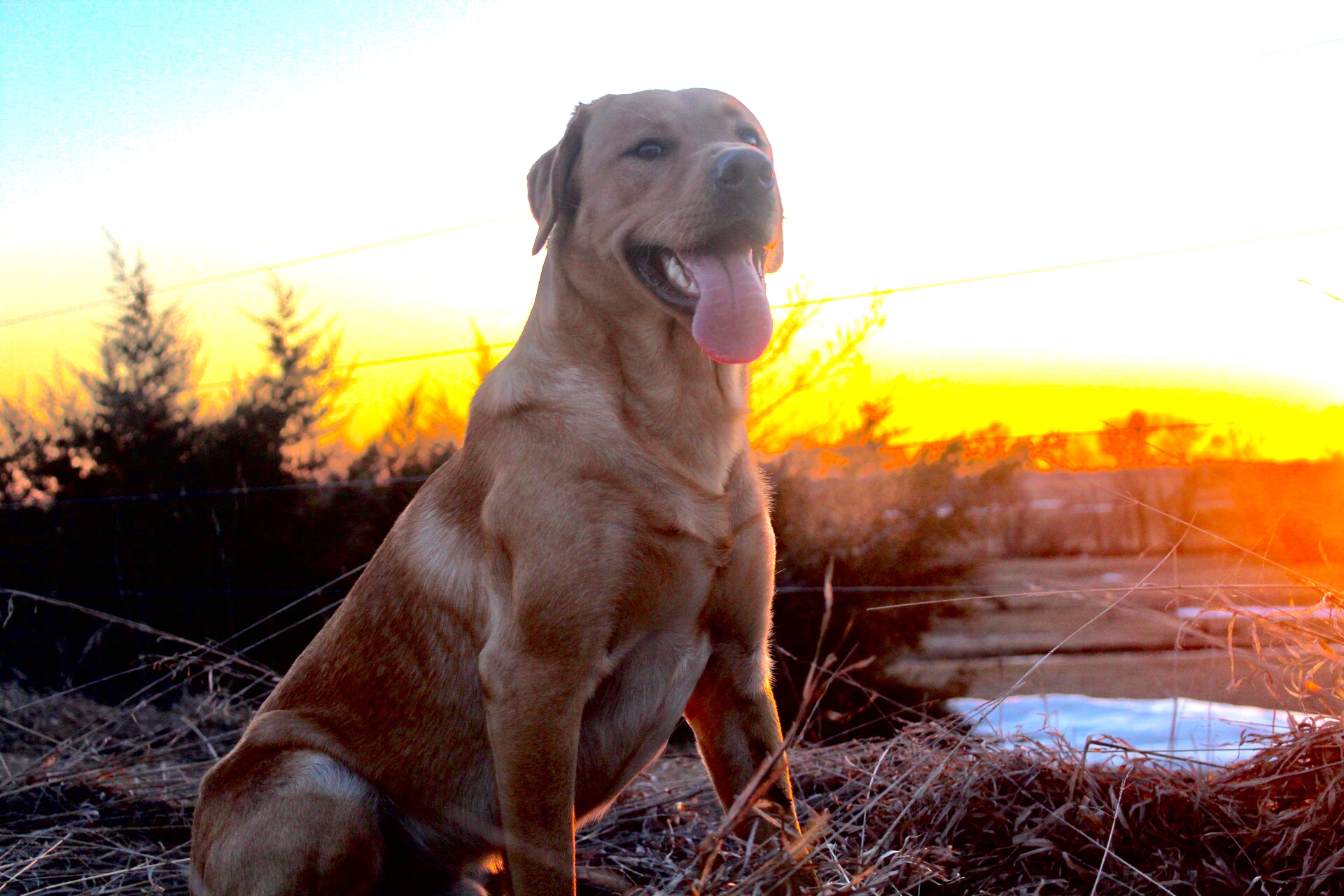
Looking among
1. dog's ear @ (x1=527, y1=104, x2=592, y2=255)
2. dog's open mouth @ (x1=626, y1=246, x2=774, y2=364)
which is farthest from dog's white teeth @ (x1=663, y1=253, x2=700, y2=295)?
dog's ear @ (x1=527, y1=104, x2=592, y2=255)

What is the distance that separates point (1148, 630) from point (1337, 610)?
5.34 feet

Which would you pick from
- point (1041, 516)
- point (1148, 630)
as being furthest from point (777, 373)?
point (1148, 630)

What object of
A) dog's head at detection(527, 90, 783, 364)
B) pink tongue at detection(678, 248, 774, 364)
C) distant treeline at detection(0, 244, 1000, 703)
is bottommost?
distant treeline at detection(0, 244, 1000, 703)

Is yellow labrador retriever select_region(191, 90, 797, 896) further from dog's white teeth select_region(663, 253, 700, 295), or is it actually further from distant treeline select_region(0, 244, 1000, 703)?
distant treeline select_region(0, 244, 1000, 703)

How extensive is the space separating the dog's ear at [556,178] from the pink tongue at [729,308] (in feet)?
1.01

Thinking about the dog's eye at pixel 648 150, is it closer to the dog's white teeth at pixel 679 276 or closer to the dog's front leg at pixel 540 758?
the dog's white teeth at pixel 679 276

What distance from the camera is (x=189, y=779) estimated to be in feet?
9.93

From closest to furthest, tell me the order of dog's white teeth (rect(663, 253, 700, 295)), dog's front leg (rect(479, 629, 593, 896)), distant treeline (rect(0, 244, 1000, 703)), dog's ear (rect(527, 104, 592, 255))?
dog's front leg (rect(479, 629, 593, 896)) → dog's white teeth (rect(663, 253, 700, 295)) → dog's ear (rect(527, 104, 592, 255)) → distant treeline (rect(0, 244, 1000, 703))

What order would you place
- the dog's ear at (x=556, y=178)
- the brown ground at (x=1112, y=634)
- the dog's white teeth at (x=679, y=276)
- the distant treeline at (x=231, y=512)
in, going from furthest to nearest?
the distant treeline at (x=231, y=512) < the brown ground at (x=1112, y=634) < the dog's ear at (x=556, y=178) < the dog's white teeth at (x=679, y=276)

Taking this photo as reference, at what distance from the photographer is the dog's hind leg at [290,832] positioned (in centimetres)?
170

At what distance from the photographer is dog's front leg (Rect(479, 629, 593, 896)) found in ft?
5.36

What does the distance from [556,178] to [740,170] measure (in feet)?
1.34

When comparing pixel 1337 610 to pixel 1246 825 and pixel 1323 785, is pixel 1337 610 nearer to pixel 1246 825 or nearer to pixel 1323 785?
pixel 1323 785

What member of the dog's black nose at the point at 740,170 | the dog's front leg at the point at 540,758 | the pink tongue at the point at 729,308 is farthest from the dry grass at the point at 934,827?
the dog's black nose at the point at 740,170
